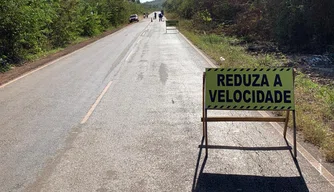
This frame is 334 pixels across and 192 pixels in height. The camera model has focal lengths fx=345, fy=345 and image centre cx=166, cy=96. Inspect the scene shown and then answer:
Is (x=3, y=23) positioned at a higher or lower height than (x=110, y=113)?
higher

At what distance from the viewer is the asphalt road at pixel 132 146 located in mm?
4277

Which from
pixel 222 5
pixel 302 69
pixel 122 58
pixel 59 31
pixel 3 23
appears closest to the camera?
pixel 302 69

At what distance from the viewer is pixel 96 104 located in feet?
26.6

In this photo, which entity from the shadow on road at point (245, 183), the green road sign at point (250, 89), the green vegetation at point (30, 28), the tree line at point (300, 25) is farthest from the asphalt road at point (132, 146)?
the tree line at point (300, 25)

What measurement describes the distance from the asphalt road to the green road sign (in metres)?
0.73

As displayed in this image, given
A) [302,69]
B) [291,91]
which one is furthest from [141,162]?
[302,69]

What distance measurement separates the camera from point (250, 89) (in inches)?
198

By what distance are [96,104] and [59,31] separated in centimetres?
1693

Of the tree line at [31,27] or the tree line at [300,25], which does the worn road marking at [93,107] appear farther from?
the tree line at [300,25]

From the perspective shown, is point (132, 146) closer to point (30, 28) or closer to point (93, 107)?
point (93, 107)

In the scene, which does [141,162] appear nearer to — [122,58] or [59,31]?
[122,58]

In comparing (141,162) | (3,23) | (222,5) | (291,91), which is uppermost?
(222,5)

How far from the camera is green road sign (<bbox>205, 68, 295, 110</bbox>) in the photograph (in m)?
4.92

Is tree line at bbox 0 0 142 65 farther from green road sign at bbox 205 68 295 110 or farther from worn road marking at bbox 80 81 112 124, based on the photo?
green road sign at bbox 205 68 295 110
